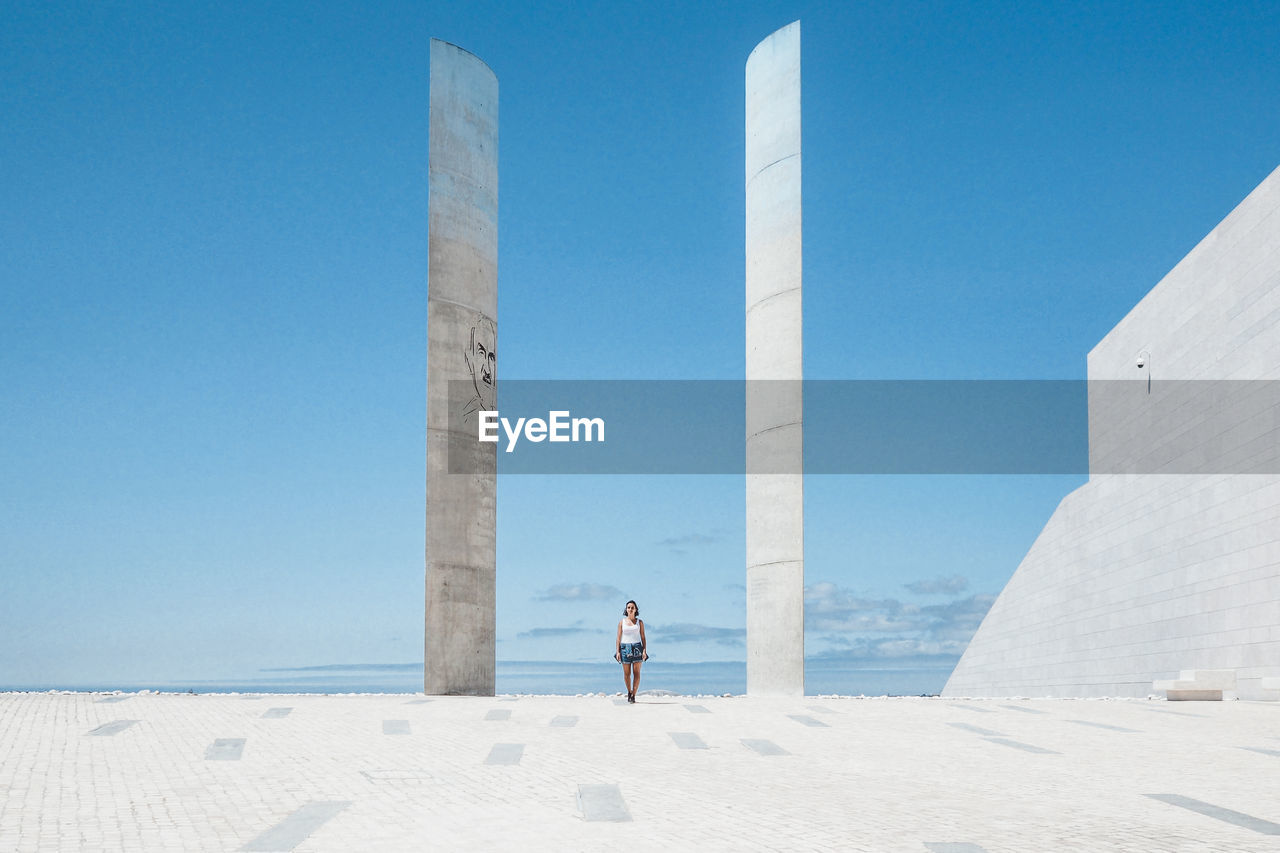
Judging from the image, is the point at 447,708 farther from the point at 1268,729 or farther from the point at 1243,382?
the point at 1243,382

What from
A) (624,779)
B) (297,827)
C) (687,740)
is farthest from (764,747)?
(297,827)

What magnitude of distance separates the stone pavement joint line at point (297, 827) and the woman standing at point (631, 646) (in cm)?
855

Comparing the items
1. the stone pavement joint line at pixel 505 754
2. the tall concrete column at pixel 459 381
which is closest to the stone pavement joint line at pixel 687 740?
the stone pavement joint line at pixel 505 754

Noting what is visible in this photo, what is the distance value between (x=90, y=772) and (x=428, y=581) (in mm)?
9746

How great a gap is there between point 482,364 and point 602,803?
1274 centimetres

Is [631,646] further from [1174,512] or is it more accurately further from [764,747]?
[1174,512]

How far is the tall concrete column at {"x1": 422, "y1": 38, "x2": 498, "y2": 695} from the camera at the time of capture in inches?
757

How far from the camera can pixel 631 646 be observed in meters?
16.5

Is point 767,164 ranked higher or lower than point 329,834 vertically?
higher

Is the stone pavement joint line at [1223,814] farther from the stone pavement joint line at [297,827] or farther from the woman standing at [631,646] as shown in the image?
the woman standing at [631,646]

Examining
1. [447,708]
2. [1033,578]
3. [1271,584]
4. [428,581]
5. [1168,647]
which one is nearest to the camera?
[447,708]

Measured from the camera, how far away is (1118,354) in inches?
1411

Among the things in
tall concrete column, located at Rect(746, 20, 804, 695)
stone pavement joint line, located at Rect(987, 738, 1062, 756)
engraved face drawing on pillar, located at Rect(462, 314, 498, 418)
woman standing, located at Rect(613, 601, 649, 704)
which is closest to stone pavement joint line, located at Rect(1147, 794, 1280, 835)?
stone pavement joint line, located at Rect(987, 738, 1062, 756)

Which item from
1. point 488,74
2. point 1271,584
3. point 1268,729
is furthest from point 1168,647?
point 488,74
